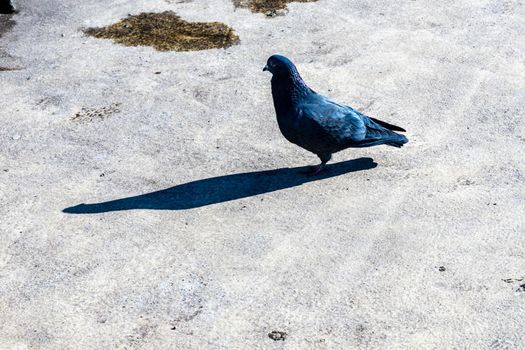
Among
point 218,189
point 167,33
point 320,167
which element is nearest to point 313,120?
point 320,167

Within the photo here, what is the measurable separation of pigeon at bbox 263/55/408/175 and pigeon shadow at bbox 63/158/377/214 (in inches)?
9.9

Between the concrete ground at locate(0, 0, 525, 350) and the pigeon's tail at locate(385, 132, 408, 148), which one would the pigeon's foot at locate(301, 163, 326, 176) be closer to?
the concrete ground at locate(0, 0, 525, 350)

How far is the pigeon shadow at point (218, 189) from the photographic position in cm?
758

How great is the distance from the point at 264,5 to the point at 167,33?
1.31m

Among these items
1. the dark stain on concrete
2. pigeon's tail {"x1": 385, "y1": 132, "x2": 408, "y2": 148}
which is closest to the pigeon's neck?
pigeon's tail {"x1": 385, "y1": 132, "x2": 408, "y2": 148}

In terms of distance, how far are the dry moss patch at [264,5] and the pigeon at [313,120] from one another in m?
3.26

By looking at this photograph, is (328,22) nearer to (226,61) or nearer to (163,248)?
(226,61)

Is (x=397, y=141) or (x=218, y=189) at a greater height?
(x=397, y=141)

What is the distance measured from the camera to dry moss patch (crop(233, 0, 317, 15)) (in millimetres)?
10922

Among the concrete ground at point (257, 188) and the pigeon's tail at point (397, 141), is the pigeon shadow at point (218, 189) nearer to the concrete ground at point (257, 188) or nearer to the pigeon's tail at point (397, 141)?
the concrete ground at point (257, 188)

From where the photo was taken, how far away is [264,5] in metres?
11.0

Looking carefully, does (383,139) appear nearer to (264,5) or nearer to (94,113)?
(94,113)

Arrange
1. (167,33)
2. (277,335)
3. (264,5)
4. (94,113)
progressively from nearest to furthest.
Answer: (277,335)
(94,113)
(167,33)
(264,5)

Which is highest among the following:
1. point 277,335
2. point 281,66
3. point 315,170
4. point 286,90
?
point 281,66
